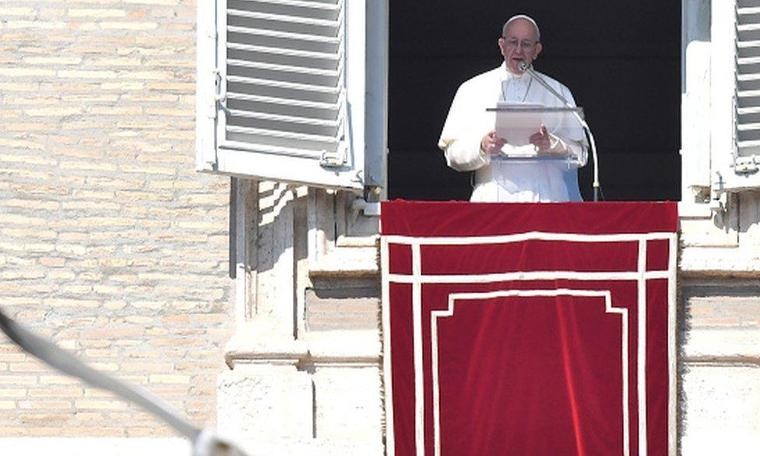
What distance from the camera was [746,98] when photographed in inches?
323

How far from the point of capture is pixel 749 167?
8.10m

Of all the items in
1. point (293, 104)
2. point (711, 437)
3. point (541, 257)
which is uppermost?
point (293, 104)

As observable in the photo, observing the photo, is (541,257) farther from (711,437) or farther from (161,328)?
(161,328)

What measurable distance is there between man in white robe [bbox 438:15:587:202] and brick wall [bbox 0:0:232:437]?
87 centimetres

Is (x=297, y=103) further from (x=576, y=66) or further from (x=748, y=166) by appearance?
(x=576, y=66)

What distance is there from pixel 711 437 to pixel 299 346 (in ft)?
4.56

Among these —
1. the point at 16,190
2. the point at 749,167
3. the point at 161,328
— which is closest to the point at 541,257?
the point at 749,167

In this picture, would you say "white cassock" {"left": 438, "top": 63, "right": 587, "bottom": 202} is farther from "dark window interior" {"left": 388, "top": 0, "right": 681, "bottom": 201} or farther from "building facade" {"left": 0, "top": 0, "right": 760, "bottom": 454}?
"dark window interior" {"left": 388, "top": 0, "right": 681, "bottom": 201}

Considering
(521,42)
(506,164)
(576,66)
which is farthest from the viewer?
(576,66)

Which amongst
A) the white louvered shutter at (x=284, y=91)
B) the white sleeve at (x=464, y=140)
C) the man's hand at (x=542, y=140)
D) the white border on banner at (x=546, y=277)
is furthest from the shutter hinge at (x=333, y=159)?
the man's hand at (x=542, y=140)

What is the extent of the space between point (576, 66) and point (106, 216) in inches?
184

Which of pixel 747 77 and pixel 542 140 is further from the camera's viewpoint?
pixel 542 140

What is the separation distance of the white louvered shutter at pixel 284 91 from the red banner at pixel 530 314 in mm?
320

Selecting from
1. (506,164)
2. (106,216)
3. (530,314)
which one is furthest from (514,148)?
(106,216)
